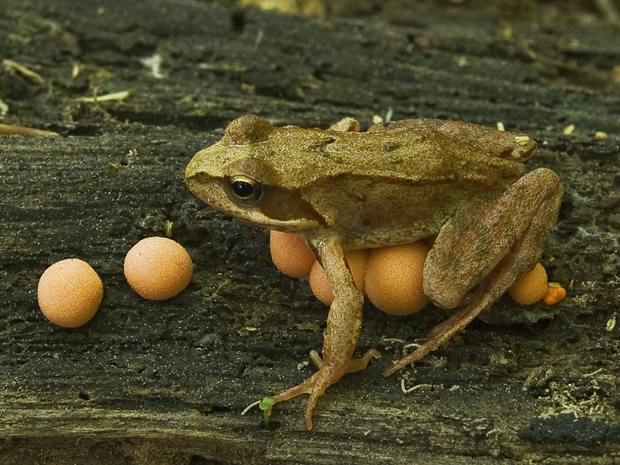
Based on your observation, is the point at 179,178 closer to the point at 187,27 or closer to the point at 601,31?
the point at 187,27

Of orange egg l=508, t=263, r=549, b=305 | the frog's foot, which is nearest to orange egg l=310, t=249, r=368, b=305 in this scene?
the frog's foot

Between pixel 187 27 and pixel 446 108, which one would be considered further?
pixel 187 27

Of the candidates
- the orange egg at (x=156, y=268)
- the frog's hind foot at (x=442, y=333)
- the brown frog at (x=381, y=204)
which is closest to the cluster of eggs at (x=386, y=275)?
the brown frog at (x=381, y=204)

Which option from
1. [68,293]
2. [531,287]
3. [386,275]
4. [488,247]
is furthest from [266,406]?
[531,287]

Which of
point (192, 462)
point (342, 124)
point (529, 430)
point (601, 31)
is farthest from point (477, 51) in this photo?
point (192, 462)

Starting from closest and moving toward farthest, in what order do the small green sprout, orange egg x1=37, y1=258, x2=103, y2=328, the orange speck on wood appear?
the small green sprout → orange egg x1=37, y1=258, x2=103, y2=328 → the orange speck on wood

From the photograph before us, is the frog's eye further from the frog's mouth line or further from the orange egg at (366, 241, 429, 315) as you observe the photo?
the orange egg at (366, 241, 429, 315)

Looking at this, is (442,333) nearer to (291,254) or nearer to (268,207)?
(291,254)
